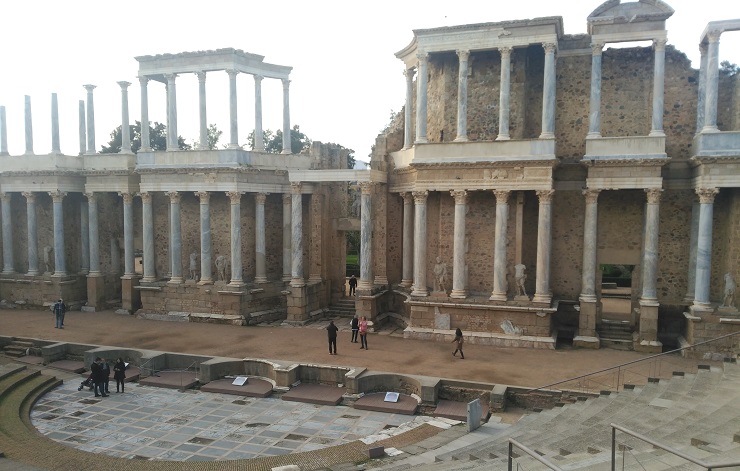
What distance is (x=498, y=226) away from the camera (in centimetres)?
2219

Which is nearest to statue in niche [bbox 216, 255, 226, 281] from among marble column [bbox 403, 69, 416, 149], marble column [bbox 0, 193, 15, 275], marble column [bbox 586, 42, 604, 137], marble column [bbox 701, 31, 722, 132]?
marble column [bbox 403, 69, 416, 149]

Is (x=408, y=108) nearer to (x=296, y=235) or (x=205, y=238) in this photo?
(x=296, y=235)

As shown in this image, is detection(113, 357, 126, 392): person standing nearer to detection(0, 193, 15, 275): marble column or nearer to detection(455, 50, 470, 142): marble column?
detection(455, 50, 470, 142): marble column

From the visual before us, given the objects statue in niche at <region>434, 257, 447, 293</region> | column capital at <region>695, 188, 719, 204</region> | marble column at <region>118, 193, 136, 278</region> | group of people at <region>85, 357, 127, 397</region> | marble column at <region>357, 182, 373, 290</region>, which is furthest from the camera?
marble column at <region>118, 193, 136, 278</region>

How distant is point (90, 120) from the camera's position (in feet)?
97.2

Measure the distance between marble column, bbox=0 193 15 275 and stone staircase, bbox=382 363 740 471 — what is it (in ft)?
88.5

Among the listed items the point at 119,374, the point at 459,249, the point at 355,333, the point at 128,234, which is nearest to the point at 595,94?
the point at 459,249

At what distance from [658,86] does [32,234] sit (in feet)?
99.1

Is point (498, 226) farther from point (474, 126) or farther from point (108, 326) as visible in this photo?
point (108, 326)

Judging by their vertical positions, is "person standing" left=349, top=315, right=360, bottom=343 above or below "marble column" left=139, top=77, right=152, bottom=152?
below

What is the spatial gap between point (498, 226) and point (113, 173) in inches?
757

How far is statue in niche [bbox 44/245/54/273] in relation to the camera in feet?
100.0

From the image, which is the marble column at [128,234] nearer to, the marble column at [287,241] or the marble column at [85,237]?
the marble column at [85,237]

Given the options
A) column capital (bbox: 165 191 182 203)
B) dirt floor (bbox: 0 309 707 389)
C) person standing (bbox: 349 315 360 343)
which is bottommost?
dirt floor (bbox: 0 309 707 389)
